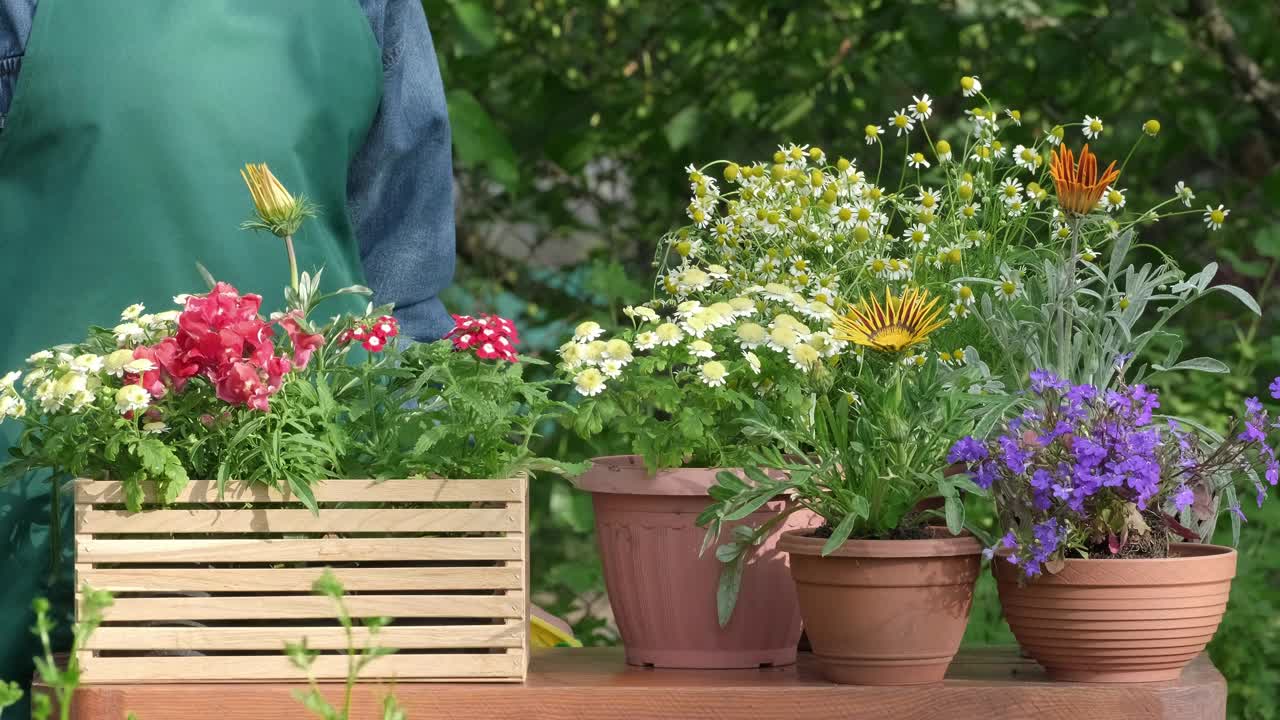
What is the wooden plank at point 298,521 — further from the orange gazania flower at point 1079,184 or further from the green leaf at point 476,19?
the green leaf at point 476,19

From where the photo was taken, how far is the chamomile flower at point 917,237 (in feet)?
4.81

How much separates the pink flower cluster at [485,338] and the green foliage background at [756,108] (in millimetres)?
1788

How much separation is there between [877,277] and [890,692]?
445 millimetres

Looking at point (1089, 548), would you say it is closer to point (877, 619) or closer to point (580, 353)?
point (877, 619)

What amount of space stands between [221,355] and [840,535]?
0.50 metres

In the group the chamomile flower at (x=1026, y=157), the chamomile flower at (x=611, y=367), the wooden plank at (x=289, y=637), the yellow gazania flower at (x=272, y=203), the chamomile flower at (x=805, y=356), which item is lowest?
the wooden plank at (x=289, y=637)

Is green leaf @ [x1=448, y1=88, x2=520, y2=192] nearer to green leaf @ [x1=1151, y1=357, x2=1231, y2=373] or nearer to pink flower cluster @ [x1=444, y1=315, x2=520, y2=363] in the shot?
pink flower cluster @ [x1=444, y1=315, x2=520, y2=363]

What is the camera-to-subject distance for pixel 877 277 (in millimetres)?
1456

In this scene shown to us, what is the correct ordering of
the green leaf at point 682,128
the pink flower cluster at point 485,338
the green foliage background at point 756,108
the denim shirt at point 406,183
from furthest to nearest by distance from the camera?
1. the green leaf at point 682,128
2. the green foliage background at point 756,108
3. the denim shirt at point 406,183
4. the pink flower cluster at point 485,338

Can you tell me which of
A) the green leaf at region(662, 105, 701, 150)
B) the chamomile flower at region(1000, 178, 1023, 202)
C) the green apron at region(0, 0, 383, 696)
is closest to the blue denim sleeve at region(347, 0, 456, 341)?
the green apron at region(0, 0, 383, 696)

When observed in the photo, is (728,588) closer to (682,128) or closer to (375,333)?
(375,333)

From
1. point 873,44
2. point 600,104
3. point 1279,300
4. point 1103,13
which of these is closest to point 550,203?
point 600,104

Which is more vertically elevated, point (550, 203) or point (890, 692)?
point (550, 203)

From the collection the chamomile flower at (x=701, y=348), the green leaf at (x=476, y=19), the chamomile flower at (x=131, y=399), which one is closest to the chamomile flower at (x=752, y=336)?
the chamomile flower at (x=701, y=348)
